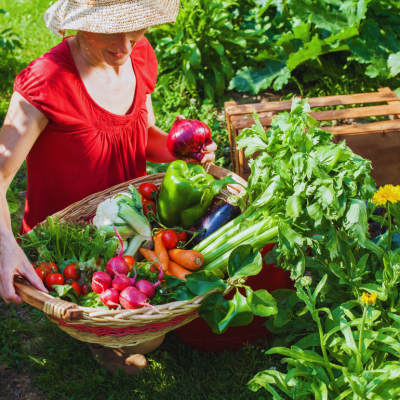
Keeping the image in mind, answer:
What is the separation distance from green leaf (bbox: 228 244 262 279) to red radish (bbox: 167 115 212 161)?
0.64 meters

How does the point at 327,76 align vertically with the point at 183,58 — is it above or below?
below

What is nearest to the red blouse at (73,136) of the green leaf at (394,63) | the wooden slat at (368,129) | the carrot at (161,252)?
the carrot at (161,252)

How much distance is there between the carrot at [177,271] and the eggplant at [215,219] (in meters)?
0.22

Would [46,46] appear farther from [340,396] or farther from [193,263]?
[340,396]

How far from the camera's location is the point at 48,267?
1721mm

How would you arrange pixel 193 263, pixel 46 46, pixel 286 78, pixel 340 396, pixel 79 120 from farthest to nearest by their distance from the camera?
1. pixel 46 46
2. pixel 286 78
3. pixel 79 120
4. pixel 193 263
5. pixel 340 396

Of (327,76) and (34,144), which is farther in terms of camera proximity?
(327,76)

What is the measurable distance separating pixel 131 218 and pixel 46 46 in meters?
3.96

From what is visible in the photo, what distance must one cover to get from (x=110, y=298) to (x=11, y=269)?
37cm

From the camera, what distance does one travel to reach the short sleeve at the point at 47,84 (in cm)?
190

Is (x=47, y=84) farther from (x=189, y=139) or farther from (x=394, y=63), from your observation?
(x=394, y=63)

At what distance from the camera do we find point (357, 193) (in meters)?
1.56

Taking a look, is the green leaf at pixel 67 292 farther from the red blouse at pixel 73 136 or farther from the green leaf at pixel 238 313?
the red blouse at pixel 73 136

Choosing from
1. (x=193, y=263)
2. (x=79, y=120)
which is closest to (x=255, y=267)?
(x=193, y=263)
